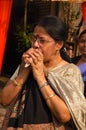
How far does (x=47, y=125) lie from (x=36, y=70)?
363 mm

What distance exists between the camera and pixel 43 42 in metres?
2.54

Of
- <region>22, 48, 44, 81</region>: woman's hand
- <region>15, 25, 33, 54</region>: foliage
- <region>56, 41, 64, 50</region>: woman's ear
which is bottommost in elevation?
<region>15, 25, 33, 54</region>: foliage

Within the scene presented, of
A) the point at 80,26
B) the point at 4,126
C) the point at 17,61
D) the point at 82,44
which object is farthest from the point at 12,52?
the point at 4,126

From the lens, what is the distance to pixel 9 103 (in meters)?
2.58

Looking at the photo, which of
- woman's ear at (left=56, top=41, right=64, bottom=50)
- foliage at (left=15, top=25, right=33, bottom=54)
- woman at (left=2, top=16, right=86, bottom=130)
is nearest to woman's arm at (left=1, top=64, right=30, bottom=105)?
woman at (left=2, top=16, right=86, bottom=130)

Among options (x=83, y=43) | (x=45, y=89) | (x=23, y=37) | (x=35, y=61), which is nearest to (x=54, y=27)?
(x=35, y=61)

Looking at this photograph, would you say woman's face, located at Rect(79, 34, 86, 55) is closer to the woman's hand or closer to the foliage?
the woman's hand

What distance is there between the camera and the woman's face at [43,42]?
2535mm

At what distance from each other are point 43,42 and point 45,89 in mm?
317

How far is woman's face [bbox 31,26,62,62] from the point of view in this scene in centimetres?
254

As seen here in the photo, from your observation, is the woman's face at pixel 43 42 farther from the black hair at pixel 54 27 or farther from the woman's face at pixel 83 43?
the woman's face at pixel 83 43

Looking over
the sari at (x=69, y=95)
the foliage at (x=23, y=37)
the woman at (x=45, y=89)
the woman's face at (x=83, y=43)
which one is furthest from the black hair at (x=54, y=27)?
the foliage at (x=23, y=37)

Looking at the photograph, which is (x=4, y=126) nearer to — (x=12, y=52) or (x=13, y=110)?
(x=13, y=110)

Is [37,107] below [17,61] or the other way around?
the other way around
